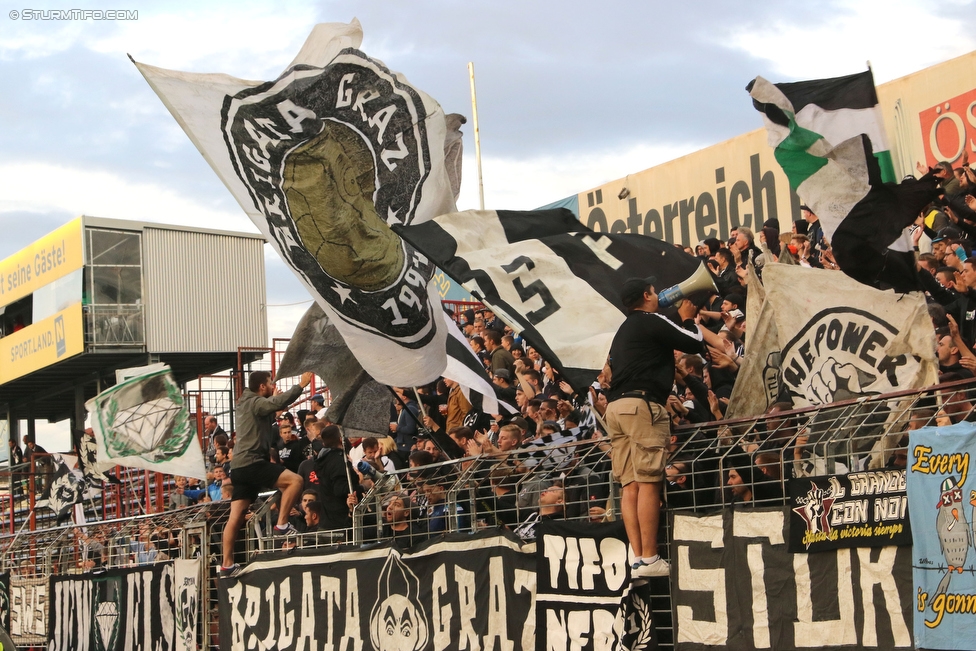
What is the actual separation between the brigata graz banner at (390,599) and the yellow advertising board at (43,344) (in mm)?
22746

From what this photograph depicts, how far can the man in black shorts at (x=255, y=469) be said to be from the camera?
10875 mm

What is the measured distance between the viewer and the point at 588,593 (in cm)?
753

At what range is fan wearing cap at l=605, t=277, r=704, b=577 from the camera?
23.1 ft

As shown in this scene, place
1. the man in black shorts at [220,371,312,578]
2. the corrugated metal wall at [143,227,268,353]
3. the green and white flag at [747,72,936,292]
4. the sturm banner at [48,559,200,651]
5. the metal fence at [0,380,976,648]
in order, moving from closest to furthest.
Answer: the metal fence at [0,380,976,648] → the green and white flag at [747,72,936,292] → the man in black shorts at [220,371,312,578] → the sturm banner at [48,559,200,651] → the corrugated metal wall at [143,227,268,353]

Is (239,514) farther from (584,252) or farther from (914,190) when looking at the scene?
(914,190)

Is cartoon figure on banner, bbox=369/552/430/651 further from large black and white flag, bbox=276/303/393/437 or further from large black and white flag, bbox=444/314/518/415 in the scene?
large black and white flag, bbox=276/303/393/437

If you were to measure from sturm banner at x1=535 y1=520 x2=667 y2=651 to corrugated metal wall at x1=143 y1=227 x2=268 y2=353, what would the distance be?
2736 cm

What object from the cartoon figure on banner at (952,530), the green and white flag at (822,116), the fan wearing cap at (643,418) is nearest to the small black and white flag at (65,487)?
the fan wearing cap at (643,418)

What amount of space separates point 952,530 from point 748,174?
42.9ft

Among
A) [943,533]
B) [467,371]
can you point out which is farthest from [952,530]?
[467,371]

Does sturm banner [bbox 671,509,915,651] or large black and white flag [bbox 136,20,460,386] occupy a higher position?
large black and white flag [bbox 136,20,460,386]

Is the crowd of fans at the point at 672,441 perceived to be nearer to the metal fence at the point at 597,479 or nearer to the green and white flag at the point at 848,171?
the metal fence at the point at 597,479

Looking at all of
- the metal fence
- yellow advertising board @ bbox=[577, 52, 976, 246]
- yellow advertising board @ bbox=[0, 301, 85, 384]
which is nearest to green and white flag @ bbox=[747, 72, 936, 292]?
the metal fence

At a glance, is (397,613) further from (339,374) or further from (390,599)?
(339,374)
